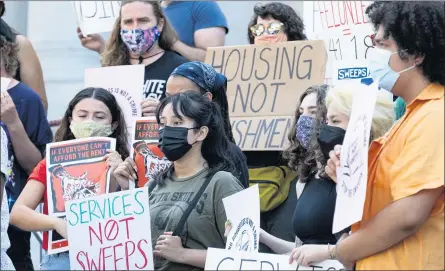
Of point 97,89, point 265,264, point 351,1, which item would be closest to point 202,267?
point 265,264

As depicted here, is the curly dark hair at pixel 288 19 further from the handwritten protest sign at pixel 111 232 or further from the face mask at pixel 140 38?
the handwritten protest sign at pixel 111 232

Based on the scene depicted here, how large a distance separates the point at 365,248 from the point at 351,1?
126 inches

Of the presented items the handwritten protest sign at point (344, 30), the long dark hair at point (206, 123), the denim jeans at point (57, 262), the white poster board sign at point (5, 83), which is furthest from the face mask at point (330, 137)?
the white poster board sign at point (5, 83)

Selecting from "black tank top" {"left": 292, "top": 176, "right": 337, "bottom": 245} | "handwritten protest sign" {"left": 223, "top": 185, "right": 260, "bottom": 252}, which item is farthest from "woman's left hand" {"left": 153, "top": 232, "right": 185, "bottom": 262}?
"black tank top" {"left": 292, "top": 176, "right": 337, "bottom": 245}

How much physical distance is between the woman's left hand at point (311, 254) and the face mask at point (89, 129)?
1983 millimetres

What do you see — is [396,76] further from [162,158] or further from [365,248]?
[162,158]

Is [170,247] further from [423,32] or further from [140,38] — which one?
[140,38]

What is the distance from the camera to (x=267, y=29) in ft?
23.9

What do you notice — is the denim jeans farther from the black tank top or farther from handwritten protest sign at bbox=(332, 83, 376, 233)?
handwritten protest sign at bbox=(332, 83, 376, 233)

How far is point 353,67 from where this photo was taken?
254 inches

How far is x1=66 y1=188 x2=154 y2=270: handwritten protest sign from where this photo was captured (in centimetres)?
520

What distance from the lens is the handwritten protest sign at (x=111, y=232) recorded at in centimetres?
520

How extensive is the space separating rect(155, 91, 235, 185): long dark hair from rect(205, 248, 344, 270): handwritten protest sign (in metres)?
0.76

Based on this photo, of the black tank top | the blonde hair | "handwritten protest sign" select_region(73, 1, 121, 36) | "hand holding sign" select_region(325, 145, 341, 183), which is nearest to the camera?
"hand holding sign" select_region(325, 145, 341, 183)
